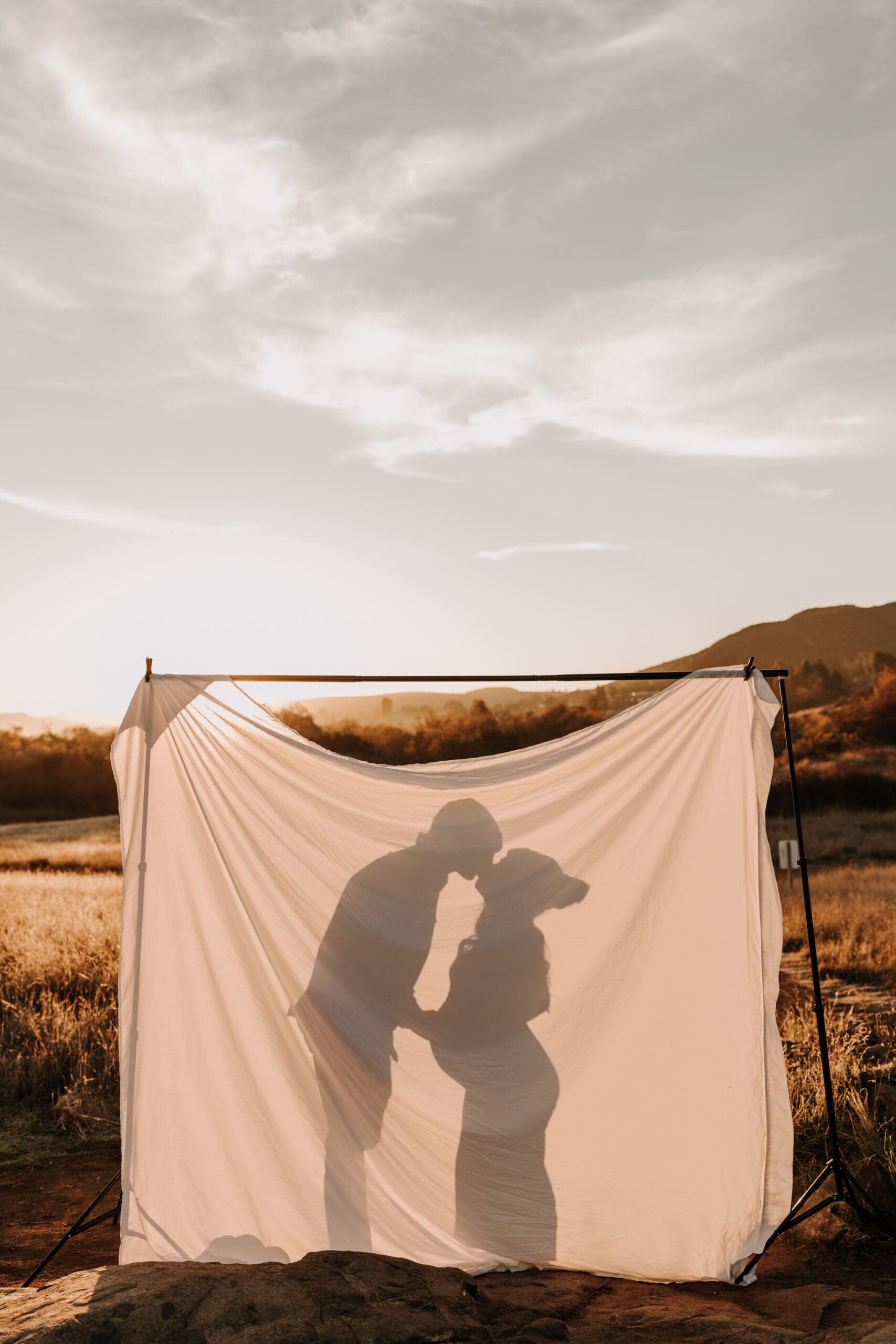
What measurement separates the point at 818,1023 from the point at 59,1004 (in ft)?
22.1

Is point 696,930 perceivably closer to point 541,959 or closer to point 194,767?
point 541,959

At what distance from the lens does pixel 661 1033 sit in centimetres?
385

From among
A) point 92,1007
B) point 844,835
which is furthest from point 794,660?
point 92,1007

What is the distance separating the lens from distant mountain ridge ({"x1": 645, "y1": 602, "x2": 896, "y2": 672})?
1763 inches

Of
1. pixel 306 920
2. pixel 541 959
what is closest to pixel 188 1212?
pixel 306 920

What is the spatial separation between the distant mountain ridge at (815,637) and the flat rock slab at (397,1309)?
40.9 metres

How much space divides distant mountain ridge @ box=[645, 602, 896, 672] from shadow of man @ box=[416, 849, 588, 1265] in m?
40.5

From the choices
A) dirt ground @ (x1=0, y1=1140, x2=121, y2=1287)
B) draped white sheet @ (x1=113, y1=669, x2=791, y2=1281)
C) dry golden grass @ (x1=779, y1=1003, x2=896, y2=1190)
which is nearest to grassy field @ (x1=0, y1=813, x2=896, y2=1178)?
dry golden grass @ (x1=779, y1=1003, x2=896, y2=1190)

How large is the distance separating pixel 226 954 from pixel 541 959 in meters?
1.40

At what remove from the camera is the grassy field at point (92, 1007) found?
18.8 feet

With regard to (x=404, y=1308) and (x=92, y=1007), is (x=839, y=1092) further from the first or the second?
(x=92, y=1007)

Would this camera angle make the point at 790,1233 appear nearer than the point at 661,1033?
No

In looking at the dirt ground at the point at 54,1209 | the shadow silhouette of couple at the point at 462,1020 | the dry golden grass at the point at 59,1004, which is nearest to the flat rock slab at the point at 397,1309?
the shadow silhouette of couple at the point at 462,1020

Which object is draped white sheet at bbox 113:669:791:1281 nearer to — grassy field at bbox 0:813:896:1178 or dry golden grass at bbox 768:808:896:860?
grassy field at bbox 0:813:896:1178
